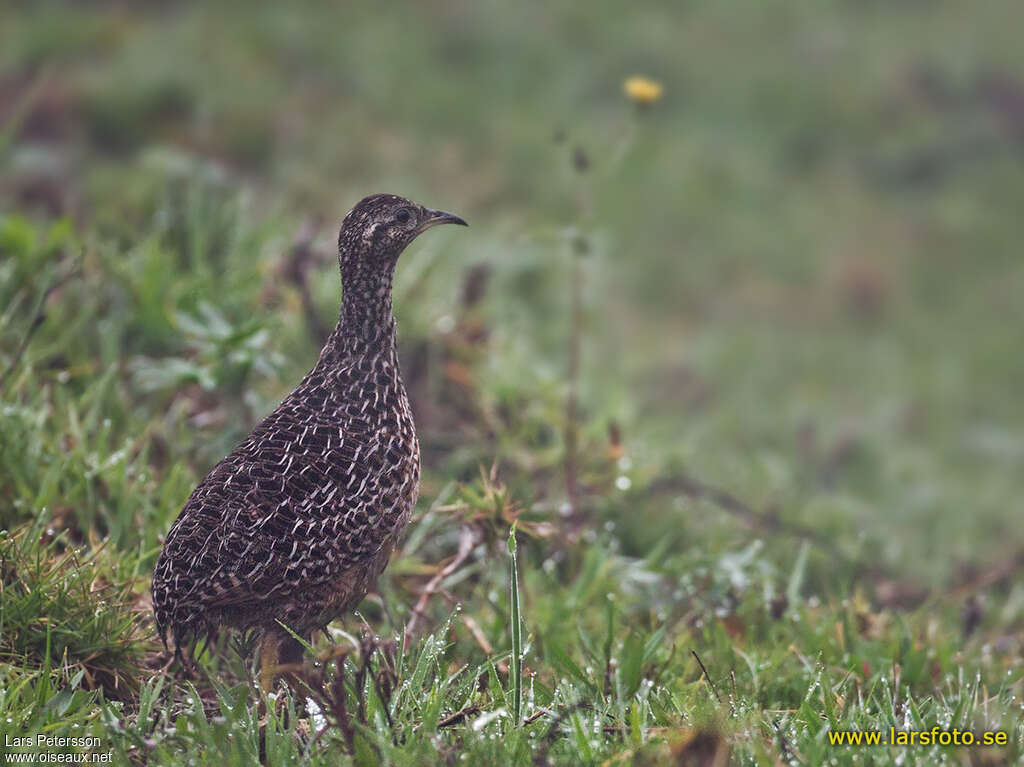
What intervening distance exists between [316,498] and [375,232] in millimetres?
830

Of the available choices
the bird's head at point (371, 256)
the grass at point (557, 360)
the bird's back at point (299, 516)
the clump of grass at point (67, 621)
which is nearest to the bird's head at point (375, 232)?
the bird's head at point (371, 256)

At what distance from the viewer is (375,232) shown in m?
3.51

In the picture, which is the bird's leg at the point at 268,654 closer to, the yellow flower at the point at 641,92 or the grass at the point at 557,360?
the grass at the point at 557,360

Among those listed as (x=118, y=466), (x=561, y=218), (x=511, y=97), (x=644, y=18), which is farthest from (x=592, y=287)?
(x=118, y=466)

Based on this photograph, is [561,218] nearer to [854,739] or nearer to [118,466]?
[118,466]

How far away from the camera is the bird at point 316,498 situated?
3.18 meters

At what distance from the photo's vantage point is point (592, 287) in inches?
356

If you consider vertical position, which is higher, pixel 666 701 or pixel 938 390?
pixel 666 701

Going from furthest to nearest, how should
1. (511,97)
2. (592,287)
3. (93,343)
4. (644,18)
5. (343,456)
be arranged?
(644,18), (511,97), (592,287), (93,343), (343,456)

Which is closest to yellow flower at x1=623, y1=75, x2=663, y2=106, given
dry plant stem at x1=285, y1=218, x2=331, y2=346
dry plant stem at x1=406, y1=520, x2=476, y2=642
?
dry plant stem at x1=285, y1=218, x2=331, y2=346

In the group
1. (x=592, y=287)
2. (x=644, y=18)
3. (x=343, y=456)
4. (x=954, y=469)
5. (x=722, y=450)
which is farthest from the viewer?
(x=644, y=18)

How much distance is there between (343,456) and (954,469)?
6.29m

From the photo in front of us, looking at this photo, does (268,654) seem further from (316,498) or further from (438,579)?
(438,579)

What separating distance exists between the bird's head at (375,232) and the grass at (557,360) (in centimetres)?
93
